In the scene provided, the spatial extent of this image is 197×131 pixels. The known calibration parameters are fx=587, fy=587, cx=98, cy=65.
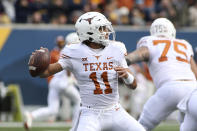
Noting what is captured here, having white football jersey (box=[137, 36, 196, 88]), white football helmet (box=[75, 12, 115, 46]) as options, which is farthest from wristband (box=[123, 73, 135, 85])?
white football jersey (box=[137, 36, 196, 88])

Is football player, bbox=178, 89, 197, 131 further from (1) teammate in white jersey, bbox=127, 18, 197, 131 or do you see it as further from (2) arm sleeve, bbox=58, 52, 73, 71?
(2) arm sleeve, bbox=58, 52, 73, 71

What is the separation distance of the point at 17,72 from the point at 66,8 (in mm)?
2095

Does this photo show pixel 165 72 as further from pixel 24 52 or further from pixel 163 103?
pixel 24 52

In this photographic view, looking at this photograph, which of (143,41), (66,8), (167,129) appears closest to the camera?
(143,41)

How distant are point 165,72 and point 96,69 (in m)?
1.61

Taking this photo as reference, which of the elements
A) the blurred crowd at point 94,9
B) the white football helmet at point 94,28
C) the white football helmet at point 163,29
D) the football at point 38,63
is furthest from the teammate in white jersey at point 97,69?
the blurred crowd at point 94,9

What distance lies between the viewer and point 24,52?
42.8 ft

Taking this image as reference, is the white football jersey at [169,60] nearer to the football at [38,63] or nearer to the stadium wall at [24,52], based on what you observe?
the football at [38,63]

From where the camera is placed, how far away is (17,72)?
513 inches

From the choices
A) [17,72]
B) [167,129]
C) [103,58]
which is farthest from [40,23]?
[103,58]

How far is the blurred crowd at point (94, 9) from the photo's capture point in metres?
13.6

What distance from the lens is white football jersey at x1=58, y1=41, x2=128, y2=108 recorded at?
5555mm

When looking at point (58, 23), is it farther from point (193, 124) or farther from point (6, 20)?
point (193, 124)

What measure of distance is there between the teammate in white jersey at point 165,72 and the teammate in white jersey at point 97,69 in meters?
1.08
